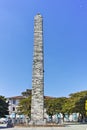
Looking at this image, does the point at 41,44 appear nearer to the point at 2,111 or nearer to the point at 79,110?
the point at 2,111

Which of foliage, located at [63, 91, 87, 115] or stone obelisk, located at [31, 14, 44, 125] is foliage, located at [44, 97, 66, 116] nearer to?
foliage, located at [63, 91, 87, 115]

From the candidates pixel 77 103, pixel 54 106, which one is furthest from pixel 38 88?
pixel 54 106

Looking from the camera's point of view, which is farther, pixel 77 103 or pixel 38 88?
pixel 77 103

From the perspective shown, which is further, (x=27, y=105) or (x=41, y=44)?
(x=27, y=105)

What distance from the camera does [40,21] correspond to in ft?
172

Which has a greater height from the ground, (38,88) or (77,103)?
(77,103)

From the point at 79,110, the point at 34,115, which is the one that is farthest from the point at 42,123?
the point at 79,110

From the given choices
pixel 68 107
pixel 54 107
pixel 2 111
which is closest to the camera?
pixel 2 111

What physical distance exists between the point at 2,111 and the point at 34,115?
53.3ft

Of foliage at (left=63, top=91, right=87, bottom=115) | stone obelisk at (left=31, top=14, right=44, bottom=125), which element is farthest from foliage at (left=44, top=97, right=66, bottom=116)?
stone obelisk at (left=31, top=14, right=44, bottom=125)

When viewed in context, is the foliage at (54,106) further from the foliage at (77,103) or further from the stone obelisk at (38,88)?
the stone obelisk at (38,88)

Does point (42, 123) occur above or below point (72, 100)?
below

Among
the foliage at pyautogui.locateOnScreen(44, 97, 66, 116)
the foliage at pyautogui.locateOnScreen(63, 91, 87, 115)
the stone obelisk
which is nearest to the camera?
the stone obelisk

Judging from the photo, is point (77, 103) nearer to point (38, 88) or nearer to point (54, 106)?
point (54, 106)
